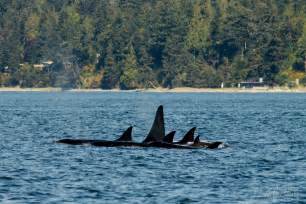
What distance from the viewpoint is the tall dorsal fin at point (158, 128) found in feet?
223

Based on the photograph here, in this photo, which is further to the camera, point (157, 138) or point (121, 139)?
point (121, 139)

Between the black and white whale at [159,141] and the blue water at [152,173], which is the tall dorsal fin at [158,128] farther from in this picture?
the blue water at [152,173]

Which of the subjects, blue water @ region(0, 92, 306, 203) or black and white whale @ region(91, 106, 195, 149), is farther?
black and white whale @ region(91, 106, 195, 149)

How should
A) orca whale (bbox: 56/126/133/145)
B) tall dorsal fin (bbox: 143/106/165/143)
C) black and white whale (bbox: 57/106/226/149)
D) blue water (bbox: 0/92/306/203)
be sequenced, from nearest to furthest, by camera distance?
1. blue water (bbox: 0/92/306/203)
2. tall dorsal fin (bbox: 143/106/165/143)
3. black and white whale (bbox: 57/106/226/149)
4. orca whale (bbox: 56/126/133/145)

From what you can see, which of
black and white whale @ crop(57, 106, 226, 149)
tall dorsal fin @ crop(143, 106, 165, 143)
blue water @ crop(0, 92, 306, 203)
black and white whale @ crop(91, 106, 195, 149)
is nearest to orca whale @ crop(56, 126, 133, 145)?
black and white whale @ crop(57, 106, 226, 149)

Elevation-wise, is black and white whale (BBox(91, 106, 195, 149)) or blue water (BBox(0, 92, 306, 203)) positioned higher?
black and white whale (BBox(91, 106, 195, 149))

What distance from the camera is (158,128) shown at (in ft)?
224

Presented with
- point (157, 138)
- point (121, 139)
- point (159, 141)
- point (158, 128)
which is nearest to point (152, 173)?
point (158, 128)

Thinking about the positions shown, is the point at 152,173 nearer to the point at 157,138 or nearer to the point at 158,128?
the point at 158,128

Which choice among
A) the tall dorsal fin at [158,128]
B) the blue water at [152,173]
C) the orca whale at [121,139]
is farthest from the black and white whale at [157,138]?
the blue water at [152,173]

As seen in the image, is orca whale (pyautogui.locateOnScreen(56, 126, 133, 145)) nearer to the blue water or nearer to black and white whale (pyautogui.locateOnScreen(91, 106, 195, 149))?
black and white whale (pyautogui.locateOnScreen(91, 106, 195, 149))

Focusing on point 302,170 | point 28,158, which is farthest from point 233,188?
point 28,158

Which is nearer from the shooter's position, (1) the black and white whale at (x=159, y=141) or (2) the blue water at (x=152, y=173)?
(2) the blue water at (x=152, y=173)

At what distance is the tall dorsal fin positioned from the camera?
6800 centimetres
